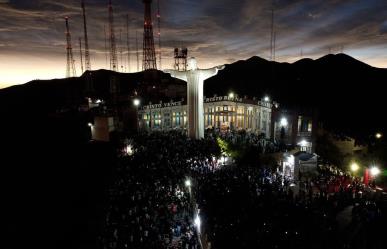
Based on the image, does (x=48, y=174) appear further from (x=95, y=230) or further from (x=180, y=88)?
(x=180, y=88)

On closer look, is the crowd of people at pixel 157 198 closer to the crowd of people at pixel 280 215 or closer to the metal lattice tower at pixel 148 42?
the crowd of people at pixel 280 215

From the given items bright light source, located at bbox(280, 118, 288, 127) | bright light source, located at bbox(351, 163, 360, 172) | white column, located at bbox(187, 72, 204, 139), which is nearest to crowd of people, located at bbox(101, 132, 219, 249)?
white column, located at bbox(187, 72, 204, 139)

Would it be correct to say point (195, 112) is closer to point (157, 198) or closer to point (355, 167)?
point (355, 167)

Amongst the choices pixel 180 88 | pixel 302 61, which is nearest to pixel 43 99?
pixel 180 88

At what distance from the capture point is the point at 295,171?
60.5 ft

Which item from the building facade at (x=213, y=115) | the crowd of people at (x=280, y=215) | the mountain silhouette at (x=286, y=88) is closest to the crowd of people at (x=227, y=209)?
the crowd of people at (x=280, y=215)

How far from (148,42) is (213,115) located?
17.5 metres

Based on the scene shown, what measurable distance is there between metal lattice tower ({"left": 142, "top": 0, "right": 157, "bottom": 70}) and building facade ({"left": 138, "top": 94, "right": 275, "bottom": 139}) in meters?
13.3

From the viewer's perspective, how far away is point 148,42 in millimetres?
46719

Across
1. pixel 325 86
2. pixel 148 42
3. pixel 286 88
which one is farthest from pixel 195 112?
pixel 286 88

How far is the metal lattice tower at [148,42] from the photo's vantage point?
140 feet

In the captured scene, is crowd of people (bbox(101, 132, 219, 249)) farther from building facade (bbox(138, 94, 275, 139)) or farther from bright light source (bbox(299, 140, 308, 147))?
building facade (bbox(138, 94, 275, 139))

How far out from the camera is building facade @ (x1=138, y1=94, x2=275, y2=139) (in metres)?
38.0

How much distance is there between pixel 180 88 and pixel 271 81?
76.6 meters
